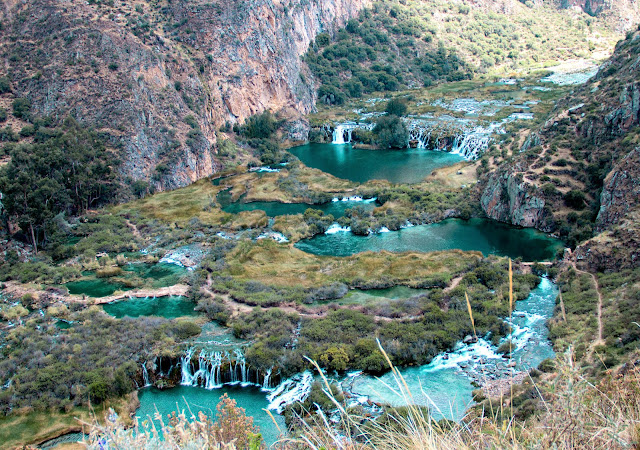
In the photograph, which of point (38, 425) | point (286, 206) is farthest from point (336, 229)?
point (38, 425)

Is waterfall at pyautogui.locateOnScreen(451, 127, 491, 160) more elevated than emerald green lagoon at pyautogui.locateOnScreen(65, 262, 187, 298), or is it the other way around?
waterfall at pyautogui.locateOnScreen(451, 127, 491, 160)

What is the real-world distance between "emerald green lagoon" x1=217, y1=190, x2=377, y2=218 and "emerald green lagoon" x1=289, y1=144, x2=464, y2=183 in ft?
29.1

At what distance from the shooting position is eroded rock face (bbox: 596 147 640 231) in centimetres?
3966

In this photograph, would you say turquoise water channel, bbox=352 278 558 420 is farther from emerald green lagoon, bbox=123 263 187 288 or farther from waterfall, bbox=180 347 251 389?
emerald green lagoon, bbox=123 263 187 288

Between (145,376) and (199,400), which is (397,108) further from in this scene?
(199,400)

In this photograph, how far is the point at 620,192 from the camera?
4097 cm

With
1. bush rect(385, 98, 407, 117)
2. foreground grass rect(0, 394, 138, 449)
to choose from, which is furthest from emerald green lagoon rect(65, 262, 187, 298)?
bush rect(385, 98, 407, 117)

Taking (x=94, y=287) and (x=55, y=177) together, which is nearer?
(x=94, y=287)

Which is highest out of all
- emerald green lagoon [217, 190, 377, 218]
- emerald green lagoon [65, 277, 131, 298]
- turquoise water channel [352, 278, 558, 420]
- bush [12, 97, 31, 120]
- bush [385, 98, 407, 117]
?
bush [12, 97, 31, 120]

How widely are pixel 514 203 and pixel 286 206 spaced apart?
26.2m

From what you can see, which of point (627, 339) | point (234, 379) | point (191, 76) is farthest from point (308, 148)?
point (627, 339)

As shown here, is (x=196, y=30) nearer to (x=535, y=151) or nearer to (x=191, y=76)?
(x=191, y=76)

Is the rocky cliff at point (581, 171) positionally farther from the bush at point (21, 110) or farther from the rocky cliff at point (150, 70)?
the bush at point (21, 110)

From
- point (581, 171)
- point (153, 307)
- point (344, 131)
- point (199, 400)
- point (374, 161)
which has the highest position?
point (344, 131)
